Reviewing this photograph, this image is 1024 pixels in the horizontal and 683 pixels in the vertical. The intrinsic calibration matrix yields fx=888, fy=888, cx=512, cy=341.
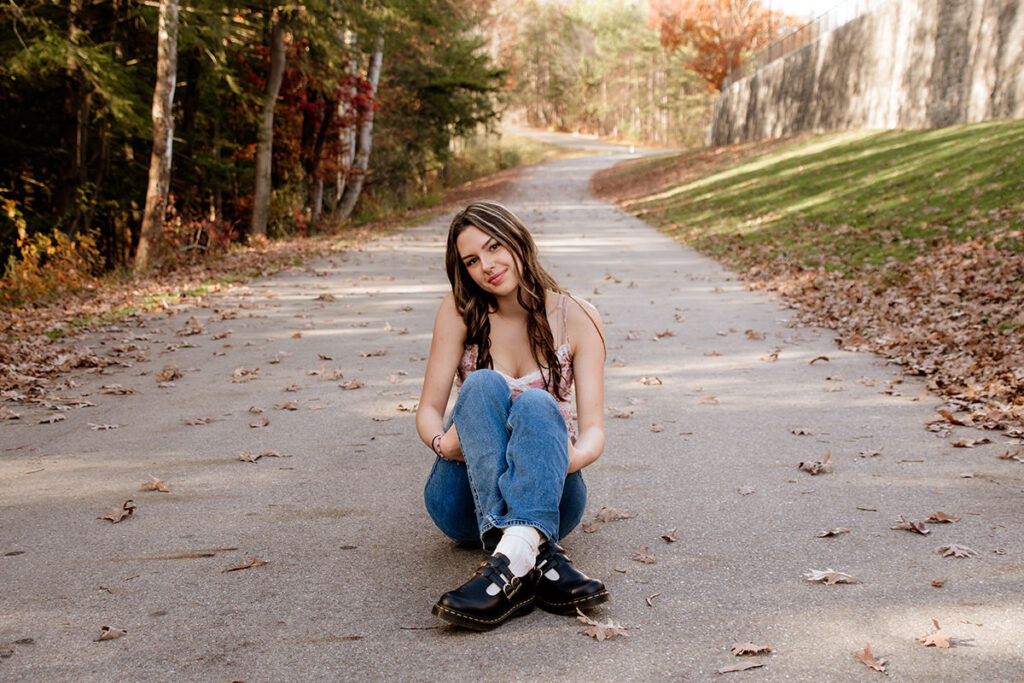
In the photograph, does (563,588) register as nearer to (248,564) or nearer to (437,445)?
(437,445)

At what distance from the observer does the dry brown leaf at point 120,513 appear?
4.31 metres

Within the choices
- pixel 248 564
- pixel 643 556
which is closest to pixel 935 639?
pixel 643 556

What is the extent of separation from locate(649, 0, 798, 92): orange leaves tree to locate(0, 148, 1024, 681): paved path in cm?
4509

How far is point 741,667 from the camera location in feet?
9.36

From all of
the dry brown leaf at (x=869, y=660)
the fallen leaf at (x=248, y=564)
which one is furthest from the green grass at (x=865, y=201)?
the fallen leaf at (x=248, y=564)

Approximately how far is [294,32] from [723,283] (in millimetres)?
10562

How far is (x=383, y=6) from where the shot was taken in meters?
18.0

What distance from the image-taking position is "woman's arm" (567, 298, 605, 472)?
364 centimetres

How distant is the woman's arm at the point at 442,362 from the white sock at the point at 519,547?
2.17ft

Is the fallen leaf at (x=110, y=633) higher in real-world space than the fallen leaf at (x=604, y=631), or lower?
lower

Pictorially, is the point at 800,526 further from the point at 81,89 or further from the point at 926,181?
the point at 81,89

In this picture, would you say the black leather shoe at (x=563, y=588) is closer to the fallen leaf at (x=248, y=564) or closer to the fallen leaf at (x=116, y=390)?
the fallen leaf at (x=248, y=564)

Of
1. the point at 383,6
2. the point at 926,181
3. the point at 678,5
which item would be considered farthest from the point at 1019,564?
the point at 678,5

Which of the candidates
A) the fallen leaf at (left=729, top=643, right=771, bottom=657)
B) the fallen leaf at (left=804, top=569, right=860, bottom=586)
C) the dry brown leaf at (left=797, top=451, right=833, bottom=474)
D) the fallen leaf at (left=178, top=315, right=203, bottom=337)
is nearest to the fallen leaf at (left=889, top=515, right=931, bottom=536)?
the fallen leaf at (left=804, top=569, right=860, bottom=586)
